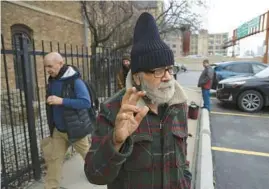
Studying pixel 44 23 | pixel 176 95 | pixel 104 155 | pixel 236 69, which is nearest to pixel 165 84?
pixel 176 95

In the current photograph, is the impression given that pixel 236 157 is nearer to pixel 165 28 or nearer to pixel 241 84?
pixel 241 84

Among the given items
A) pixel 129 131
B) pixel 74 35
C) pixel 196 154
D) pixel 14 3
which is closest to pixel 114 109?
pixel 129 131

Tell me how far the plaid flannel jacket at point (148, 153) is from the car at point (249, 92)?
710cm

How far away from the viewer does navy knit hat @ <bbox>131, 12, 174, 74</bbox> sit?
1362 millimetres

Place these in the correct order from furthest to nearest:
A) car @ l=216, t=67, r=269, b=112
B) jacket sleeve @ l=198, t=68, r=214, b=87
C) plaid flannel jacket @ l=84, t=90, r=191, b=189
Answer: car @ l=216, t=67, r=269, b=112 < jacket sleeve @ l=198, t=68, r=214, b=87 < plaid flannel jacket @ l=84, t=90, r=191, b=189

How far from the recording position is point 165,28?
58.9ft

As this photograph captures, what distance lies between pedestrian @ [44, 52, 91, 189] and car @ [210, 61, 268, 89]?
854cm

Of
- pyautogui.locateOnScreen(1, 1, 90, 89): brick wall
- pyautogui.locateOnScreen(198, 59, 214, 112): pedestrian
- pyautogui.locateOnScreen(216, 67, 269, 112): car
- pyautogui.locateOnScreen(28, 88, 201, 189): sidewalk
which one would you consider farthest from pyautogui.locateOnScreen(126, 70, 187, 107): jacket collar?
pyautogui.locateOnScreen(216, 67, 269, 112): car

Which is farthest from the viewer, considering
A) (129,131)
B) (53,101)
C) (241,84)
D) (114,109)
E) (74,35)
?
(74,35)

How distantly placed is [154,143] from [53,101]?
1575mm

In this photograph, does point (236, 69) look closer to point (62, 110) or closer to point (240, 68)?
point (240, 68)

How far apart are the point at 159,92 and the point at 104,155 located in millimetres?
445

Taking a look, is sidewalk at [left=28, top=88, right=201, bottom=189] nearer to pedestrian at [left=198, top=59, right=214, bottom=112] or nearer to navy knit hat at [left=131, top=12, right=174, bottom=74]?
navy knit hat at [left=131, top=12, right=174, bottom=74]

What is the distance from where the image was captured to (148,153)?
52.9 inches
